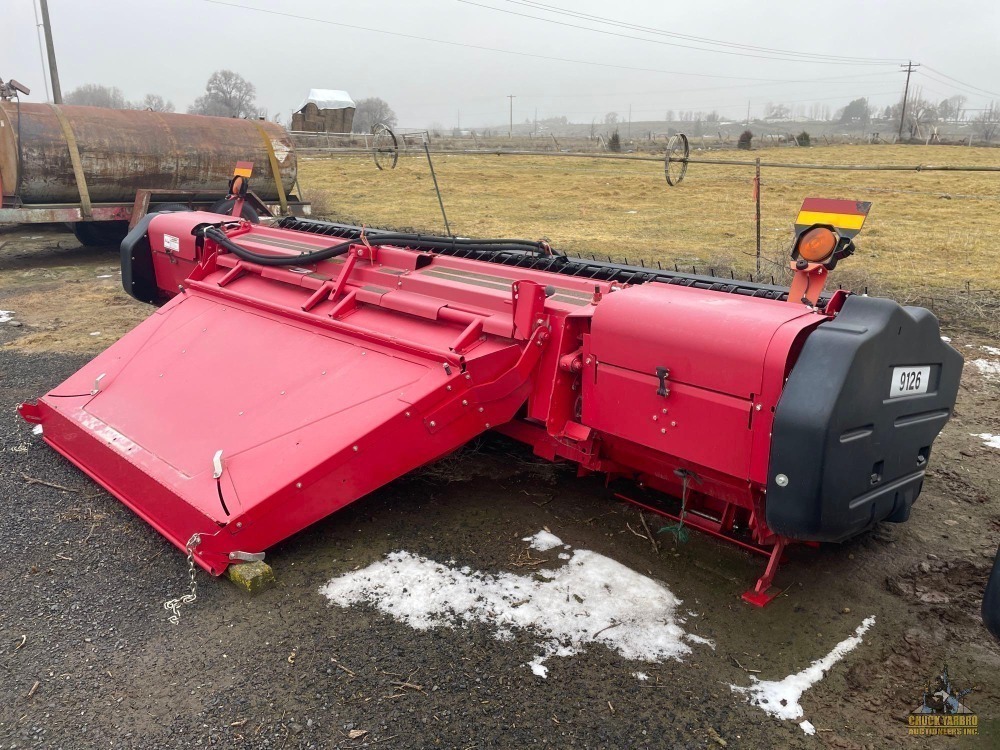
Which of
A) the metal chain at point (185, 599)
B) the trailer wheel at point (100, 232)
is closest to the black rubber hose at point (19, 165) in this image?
the trailer wheel at point (100, 232)

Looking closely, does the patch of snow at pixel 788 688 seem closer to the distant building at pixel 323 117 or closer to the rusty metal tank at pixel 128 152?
the rusty metal tank at pixel 128 152

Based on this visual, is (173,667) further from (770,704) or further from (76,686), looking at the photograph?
(770,704)

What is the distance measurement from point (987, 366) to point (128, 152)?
9584 millimetres

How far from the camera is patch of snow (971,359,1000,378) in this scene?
521 centimetres

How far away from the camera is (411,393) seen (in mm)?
2992

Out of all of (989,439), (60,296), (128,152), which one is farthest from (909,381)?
(128,152)

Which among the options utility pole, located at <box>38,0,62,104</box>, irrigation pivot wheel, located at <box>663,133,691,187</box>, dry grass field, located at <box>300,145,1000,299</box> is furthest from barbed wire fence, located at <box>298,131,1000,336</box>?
utility pole, located at <box>38,0,62,104</box>

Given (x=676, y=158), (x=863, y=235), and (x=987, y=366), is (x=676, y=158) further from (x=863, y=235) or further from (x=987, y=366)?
(x=987, y=366)

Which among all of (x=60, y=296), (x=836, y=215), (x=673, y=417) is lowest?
(x=60, y=296)

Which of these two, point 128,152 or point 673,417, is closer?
point 673,417

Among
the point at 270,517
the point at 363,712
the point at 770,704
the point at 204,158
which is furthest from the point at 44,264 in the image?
the point at 770,704

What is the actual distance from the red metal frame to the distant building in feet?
123

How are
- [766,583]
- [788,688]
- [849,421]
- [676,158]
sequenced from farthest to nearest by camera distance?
1. [676,158]
2. [766,583]
3. [788,688]
4. [849,421]

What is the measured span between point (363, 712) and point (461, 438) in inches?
45.4
